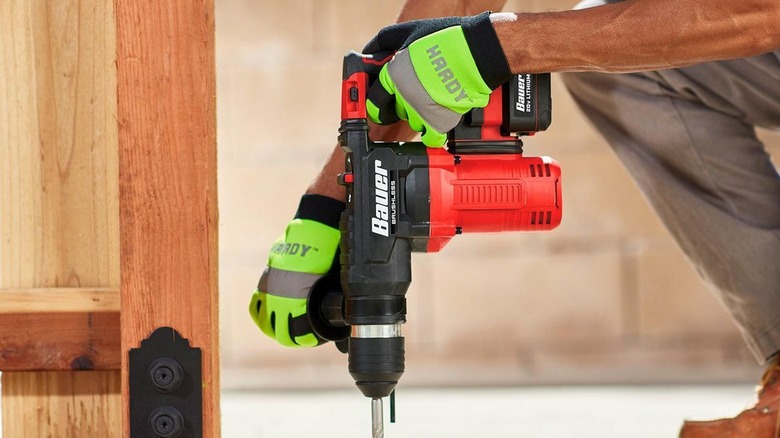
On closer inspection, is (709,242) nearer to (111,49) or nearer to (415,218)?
(415,218)

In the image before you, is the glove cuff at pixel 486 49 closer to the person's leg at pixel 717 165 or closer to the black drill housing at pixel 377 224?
the black drill housing at pixel 377 224

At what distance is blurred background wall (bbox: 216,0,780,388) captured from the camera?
2945 mm

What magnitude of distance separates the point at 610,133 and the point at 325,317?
716 mm

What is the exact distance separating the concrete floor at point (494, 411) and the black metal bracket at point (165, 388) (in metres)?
0.96

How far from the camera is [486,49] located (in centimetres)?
105

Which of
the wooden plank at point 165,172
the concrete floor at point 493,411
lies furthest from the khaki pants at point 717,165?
the wooden plank at point 165,172

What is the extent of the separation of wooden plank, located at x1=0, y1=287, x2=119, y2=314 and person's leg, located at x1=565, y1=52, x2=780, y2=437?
36.6 inches

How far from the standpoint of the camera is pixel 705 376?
2900 millimetres

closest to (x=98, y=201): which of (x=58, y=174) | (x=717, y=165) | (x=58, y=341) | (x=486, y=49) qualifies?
(x=58, y=174)

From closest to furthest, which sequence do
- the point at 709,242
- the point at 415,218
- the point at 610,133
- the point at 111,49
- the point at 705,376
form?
the point at 415,218 → the point at 111,49 → the point at 709,242 → the point at 610,133 → the point at 705,376

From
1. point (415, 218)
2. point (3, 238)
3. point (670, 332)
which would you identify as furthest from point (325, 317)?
point (670, 332)

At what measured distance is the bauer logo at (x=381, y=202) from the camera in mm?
1095

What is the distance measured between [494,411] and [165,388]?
1466 millimetres

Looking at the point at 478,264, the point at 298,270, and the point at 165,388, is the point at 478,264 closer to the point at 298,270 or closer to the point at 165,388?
the point at 298,270
